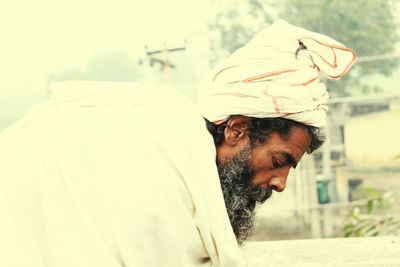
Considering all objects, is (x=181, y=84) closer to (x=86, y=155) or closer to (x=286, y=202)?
(x=286, y=202)

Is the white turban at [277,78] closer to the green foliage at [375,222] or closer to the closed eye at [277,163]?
the closed eye at [277,163]

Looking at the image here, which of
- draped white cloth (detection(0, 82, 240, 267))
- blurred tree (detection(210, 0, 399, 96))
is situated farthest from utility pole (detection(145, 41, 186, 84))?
draped white cloth (detection(0, 82, 240, 267))

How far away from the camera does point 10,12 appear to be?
1124 cm

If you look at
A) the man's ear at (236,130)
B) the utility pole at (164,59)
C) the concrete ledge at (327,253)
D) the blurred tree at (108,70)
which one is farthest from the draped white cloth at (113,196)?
the blurred tree at (108,70)

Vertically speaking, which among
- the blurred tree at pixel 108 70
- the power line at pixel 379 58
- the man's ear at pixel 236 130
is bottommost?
the power line at pixel 379 58

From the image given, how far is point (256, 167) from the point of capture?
9.00ft

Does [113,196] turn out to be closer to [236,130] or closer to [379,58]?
[236,130]

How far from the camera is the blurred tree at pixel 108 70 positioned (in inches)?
391

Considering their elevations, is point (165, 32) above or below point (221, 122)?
below

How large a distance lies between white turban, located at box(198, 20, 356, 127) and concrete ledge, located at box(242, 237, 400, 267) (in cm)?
181

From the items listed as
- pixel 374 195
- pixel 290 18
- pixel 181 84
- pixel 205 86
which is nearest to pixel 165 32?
pixel 181 84

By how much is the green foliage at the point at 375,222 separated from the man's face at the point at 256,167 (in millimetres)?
4422

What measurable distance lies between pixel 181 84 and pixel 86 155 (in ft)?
25.1

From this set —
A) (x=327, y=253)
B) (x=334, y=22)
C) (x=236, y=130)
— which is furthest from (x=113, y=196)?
(x=334, y=22)
